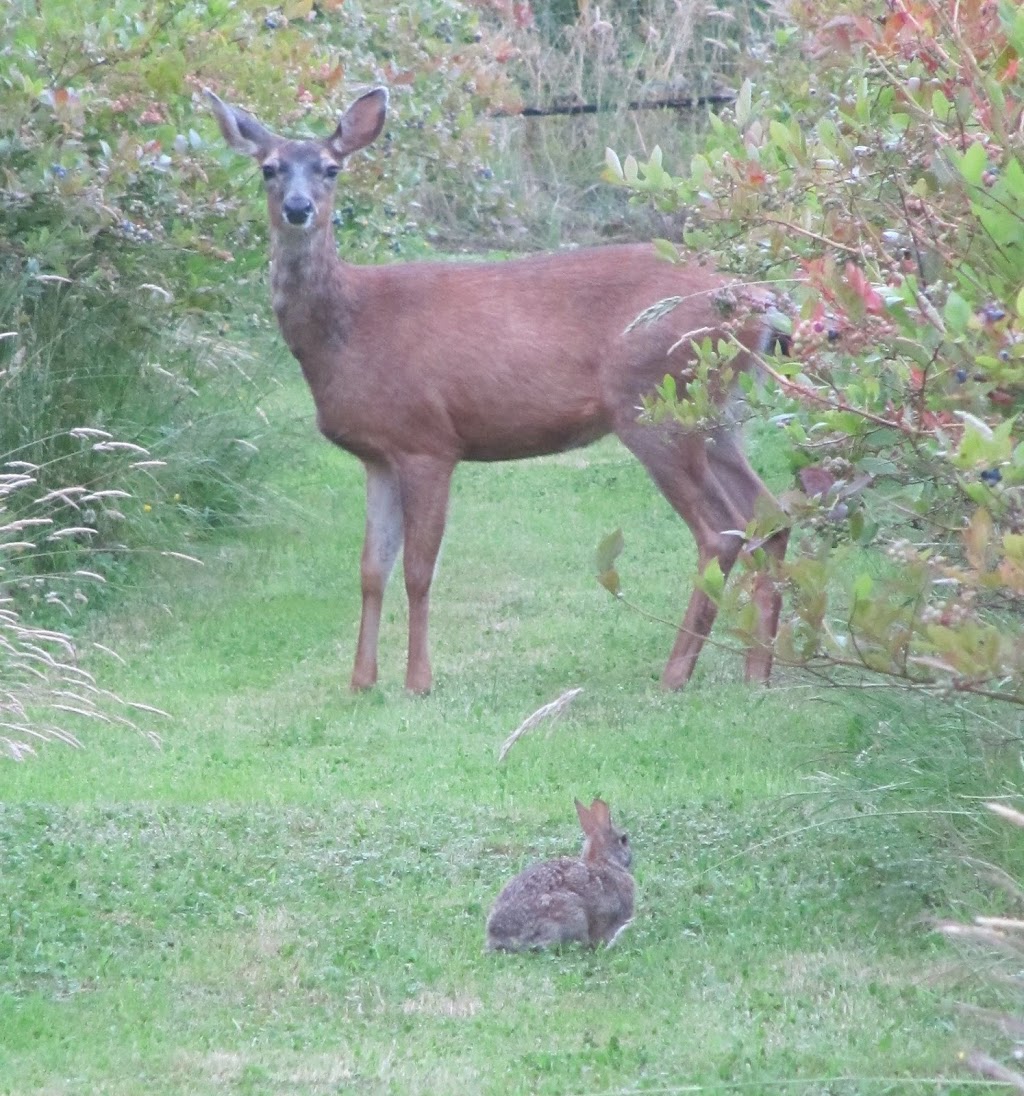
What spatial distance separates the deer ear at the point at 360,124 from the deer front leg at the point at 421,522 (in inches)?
56.6

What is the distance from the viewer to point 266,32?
1127cm

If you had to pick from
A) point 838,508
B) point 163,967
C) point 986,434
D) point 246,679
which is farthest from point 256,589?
point 986,434

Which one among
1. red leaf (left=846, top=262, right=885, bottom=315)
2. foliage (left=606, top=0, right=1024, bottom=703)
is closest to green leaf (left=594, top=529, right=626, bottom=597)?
foliage (left=606, top=0, right=1024, bottom=703)

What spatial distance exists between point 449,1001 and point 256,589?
6470mm

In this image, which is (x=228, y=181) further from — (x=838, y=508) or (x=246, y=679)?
(x=838, y=508)

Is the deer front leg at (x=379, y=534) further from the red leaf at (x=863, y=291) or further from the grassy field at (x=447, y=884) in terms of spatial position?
the red leaf at (x=863, y=291)

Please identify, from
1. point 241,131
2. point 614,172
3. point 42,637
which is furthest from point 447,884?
point 241,131

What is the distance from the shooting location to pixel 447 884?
6.30 metres

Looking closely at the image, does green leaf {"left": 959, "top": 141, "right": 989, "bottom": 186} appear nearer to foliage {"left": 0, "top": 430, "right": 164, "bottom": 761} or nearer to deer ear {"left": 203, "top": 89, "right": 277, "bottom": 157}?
foliage {"left": 0, "top": 430, "right": 164, "bottom": 761}

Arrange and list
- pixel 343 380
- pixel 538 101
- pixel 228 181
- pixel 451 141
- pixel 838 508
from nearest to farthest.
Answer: pixel 838 508
pixel 343 380
pixel 228 181
pixel 451 141
pixel 538 101

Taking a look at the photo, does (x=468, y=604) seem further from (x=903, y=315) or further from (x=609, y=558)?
(x=903, y=315)

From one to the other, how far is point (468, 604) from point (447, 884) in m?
4.98

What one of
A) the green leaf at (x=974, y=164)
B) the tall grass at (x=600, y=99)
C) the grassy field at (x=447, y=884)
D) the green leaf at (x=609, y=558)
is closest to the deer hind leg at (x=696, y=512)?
the grassy field at (x=447, y=884)

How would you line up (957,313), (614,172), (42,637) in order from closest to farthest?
(957,313)
(614,172)
(42,637)
